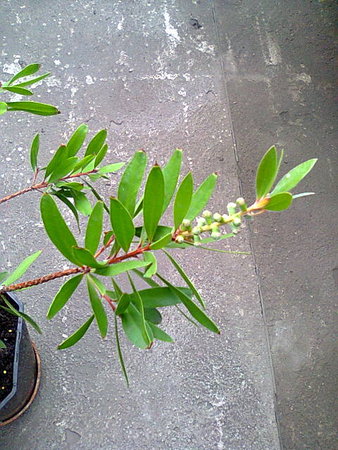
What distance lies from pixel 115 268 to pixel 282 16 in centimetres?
195

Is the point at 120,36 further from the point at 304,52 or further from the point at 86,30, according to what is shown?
the point at 304,52

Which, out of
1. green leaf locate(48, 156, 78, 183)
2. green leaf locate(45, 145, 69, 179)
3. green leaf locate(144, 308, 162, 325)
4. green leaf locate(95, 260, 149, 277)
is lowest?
green leaf locate(144, 308, 162, 325)

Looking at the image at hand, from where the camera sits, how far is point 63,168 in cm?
90

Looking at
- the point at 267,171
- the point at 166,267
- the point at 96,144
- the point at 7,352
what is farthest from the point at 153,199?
the point at 166,267

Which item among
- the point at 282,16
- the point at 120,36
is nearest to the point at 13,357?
the point at 120,36

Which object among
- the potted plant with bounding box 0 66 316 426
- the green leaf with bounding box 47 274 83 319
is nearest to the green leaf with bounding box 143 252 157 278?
the potted plant with bounding box 0 66 316 426

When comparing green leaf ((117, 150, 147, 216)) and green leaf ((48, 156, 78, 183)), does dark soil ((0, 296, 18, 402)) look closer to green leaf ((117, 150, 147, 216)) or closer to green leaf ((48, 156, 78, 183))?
green leaf ((48, 156, 78, 183))

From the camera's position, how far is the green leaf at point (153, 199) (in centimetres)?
66

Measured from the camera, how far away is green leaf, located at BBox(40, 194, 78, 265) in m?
0.67

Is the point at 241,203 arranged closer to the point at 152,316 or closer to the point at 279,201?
the point at 279,201

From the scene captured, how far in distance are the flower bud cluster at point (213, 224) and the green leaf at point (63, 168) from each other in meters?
0.29

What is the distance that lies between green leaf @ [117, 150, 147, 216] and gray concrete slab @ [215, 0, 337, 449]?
42.2 inches

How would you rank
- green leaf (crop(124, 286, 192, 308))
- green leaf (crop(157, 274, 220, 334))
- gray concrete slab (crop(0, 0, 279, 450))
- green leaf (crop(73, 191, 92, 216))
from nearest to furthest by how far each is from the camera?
green leaf (crop(157, 274, 220, 334))
green leaf (crop(124, 286, 192, 308))
green leaf (crop(73, 191, 92, 216))
gray concrete slab (crop(0, 0, 279, 450))

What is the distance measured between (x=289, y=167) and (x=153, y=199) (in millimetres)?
1359
